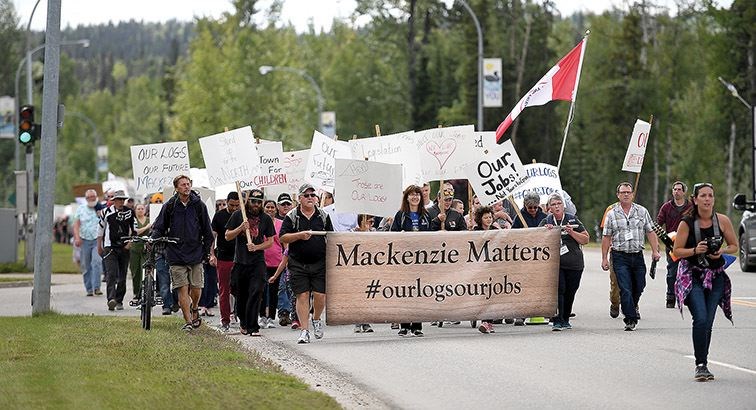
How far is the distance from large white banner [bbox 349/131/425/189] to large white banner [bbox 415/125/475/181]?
1.85ft

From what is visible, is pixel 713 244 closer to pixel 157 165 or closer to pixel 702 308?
pixel 702 308

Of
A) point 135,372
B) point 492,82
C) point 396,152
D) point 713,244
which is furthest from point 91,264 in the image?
point 492,82

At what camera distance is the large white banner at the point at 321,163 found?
67.5 feet

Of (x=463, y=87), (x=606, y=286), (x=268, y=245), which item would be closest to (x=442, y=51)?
(x=463, y=87)

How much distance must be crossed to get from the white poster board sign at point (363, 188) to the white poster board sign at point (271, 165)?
3.69 m

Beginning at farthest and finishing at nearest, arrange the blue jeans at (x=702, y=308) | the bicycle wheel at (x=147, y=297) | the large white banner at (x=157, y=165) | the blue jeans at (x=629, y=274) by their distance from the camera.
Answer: the large white banner at (x=157, y=165), the bicycle wheel at (x=147, y=297), the blue jeans at (x=629, y=274), the blue jeans at (x=702, y=308)

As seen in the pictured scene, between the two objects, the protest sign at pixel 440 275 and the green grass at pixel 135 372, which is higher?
the protest sign at pixel 440 275

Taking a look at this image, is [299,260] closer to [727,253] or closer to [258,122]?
[727,253]

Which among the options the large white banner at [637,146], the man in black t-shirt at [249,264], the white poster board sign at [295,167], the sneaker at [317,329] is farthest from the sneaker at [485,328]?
the white poster board sign at [295,167]

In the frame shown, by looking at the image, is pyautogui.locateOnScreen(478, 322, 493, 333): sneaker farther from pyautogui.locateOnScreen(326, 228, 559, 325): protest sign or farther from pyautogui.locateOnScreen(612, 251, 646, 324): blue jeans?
pyautogui.locateOnScreen(612, 251, 646, 324): blue jeans

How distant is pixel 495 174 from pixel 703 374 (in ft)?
23.7

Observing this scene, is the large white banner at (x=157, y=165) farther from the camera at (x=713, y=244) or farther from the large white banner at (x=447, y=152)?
the camera at (x=713, y=244)

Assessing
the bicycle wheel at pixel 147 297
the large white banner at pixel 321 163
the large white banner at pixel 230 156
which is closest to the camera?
the bicycle wheel at pixel 147 297

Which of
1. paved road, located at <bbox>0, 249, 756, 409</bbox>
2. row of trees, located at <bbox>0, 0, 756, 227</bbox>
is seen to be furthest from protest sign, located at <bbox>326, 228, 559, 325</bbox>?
row of trees, located at <bbox>0, 0, 756, 227</bbox>
